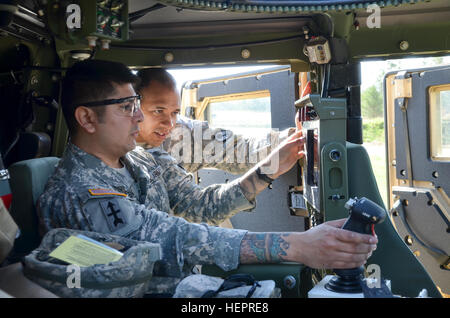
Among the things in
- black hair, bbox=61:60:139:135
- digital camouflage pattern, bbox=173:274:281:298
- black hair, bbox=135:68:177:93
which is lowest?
digital camouflage pattern, bbox=173:274:281:298

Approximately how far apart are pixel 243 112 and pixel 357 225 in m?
2.72

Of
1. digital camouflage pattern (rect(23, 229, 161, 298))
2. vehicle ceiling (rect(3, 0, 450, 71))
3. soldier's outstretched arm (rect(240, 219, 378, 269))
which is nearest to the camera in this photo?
digital camouflage pattern (rect(23, 229, 161, 298))

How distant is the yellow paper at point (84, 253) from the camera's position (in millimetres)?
1368

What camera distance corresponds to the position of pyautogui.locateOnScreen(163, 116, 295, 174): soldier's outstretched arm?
3.25 meters

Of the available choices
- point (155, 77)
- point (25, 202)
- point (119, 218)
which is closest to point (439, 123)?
point (155, 77)

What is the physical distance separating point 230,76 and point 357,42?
1.94 m

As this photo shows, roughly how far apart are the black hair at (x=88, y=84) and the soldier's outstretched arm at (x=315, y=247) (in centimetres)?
83

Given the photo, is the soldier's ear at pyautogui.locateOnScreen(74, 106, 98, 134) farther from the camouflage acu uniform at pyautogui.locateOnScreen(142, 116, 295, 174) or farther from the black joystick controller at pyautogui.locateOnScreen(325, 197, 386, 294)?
the camouflage acu uniform at pyautogui.locateOnScreen(142, 116, 295, 174)

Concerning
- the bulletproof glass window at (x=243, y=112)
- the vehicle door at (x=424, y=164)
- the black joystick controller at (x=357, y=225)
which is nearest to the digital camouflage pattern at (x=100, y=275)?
the black joystick controller at (x=357, y=225)

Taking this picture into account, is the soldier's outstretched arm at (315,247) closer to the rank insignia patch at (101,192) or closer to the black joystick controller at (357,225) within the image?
the black joystick controller at (357,225)

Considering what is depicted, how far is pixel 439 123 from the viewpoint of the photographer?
11.6ft

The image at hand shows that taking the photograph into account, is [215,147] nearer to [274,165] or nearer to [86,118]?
[274,165]

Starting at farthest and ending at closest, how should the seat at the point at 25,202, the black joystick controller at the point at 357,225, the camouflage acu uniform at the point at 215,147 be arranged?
the camouflage acu uniform at the point at 215,147 → the seat at the point at 25,202 → the black joystick controller at the point at 357,225

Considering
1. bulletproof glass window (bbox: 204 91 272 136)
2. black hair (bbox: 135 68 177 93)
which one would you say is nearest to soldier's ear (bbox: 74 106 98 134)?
black hair (bbox: 135 68 177 93)
